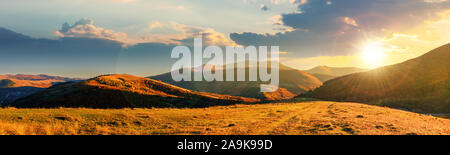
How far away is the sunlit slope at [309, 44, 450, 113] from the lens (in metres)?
53.7

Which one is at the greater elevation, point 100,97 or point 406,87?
point 406,87

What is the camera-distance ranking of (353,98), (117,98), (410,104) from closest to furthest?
(410,104), (117,98), (353,98)

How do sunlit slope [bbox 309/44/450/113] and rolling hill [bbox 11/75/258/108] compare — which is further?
rolling hill [bbox 11/75/258/108]

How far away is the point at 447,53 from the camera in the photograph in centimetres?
8431

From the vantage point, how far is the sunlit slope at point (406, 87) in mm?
53719

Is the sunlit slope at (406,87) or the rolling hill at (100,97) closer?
the sunlit slope at (406,87)

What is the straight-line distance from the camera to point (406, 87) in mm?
72562

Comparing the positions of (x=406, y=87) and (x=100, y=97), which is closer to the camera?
(x=100, y=97)
